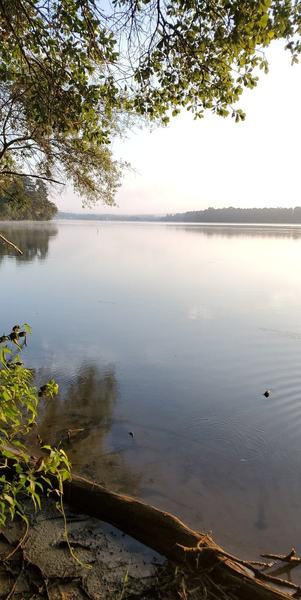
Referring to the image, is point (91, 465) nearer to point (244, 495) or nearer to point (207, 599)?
point (244, 495)

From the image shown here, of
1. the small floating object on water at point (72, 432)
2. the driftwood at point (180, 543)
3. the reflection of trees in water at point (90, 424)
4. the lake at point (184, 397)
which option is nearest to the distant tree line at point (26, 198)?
the lake at point (184, 397)

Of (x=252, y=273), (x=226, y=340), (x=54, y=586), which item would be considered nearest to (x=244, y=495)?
(x=54, y=586)

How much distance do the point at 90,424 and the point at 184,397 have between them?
323 cm

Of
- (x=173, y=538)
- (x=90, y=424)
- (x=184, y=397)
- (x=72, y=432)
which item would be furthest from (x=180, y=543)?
(x=184, y=397)

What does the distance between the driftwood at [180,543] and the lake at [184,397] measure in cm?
173

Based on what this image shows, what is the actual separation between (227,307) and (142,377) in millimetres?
12224

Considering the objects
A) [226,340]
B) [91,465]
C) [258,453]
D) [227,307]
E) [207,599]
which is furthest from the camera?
[227,307]

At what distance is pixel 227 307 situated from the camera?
23438 mm

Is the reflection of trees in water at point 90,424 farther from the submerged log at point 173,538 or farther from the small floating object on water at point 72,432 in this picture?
the submerged log at point 173,538

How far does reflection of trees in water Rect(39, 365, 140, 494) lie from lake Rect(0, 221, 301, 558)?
0.04 meters

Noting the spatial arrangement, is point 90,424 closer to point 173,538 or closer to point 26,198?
point 173,538

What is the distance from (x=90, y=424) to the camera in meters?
9.37

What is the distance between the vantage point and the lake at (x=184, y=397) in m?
6.97

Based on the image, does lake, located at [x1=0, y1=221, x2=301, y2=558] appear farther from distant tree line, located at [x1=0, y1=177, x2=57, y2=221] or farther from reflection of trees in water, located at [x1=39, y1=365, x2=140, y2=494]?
distant tree line, located at [x1=0, y1=177, x2=57, y2=221]
